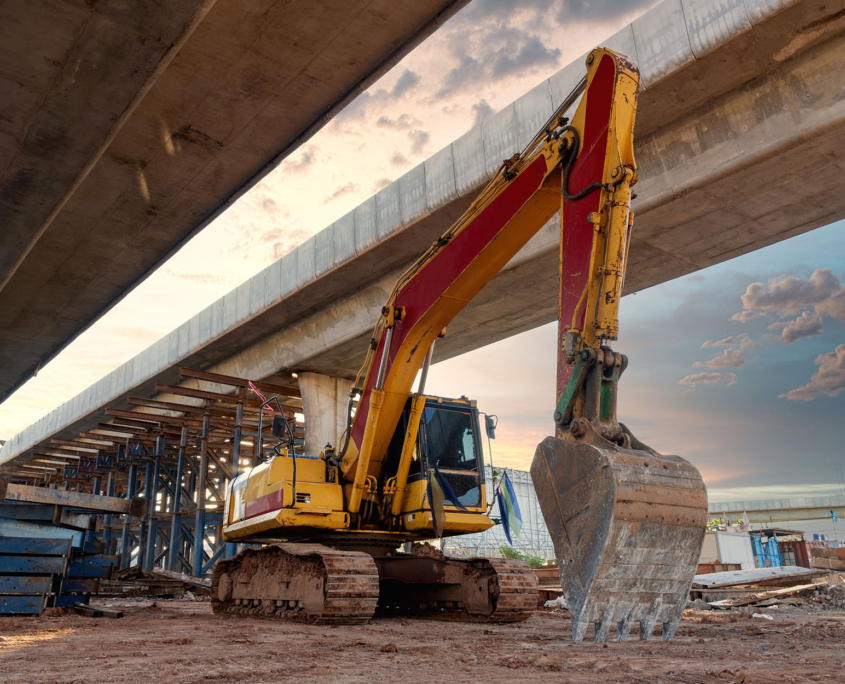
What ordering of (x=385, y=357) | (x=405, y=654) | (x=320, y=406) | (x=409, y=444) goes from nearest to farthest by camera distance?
(x=405, y=654), (x=385, y=357), (x=409, y=444), (x=320, y=406)

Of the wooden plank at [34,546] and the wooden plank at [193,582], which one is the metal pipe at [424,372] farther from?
the wooden plank at [193,582]

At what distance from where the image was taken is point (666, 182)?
10766 mm

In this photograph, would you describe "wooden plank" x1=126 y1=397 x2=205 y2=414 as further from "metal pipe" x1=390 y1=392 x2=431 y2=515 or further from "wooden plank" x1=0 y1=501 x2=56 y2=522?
"metal pipe" x1=390 y1=392 x2=431 y2=515

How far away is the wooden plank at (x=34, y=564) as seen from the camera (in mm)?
9312

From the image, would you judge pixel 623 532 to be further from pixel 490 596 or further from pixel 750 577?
pixel 750 577

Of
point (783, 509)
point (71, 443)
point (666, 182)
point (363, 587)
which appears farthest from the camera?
point (783, 509)

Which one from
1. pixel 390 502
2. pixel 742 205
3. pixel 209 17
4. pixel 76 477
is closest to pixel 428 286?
pixel 390 502

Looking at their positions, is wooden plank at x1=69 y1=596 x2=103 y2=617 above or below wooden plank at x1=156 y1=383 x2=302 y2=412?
below

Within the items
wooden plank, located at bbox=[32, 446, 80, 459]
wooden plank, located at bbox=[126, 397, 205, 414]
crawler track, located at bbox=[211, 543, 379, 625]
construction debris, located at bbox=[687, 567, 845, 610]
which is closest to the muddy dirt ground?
crawler track, located at bbox=[211, 543, 379, 625]

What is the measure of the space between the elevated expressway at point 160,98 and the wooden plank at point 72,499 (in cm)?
379

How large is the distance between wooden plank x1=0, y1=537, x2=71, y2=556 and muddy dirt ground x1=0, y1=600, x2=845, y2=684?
3.73ft

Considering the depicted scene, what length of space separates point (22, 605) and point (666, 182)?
1081 cm

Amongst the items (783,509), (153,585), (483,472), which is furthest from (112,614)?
(783,509)

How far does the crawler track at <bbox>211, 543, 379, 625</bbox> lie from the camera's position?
8305mm
